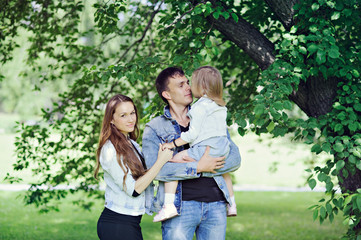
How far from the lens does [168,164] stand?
306cm

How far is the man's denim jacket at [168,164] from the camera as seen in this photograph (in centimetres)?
301

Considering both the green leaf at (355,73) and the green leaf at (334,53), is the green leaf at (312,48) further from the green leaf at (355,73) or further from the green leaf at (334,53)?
the green leaf at (355,73)

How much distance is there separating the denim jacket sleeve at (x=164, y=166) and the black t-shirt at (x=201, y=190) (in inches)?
3.4

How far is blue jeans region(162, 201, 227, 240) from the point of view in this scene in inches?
118

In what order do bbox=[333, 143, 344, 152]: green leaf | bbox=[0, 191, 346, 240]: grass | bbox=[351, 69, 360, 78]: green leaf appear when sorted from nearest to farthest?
bbox=[333, 143, 344, 152]: green leaf
bbox=[351, 69, 360, 78]: green leaf
bbox=[0, 191, 346, 240]: grass

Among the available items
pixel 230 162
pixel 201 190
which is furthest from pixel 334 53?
pixel 201 190

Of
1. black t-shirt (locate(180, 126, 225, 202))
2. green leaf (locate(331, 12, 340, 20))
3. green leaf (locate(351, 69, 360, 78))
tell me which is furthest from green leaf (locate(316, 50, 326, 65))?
black t-shirt (locate(180, 126, 225, 202))

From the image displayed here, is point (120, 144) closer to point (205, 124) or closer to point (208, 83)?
point (205, 124)

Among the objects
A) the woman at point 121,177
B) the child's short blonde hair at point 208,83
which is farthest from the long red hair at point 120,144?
the child's short blonde hair at point 208,83

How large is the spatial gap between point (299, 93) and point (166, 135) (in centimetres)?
187

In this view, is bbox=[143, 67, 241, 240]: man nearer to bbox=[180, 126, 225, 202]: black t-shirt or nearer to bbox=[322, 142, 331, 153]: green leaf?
bbox=[180, 126, 225, 202]: black t-shirt

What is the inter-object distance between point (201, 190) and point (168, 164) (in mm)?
275

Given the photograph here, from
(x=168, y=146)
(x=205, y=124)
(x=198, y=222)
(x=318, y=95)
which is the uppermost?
(x=318, y=95)

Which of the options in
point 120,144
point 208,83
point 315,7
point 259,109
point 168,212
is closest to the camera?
point 168,212
